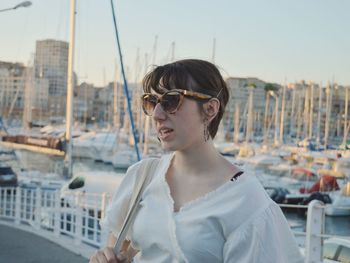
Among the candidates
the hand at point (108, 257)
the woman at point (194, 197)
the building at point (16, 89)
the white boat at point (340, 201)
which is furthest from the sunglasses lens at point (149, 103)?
the building at point (16, 89)

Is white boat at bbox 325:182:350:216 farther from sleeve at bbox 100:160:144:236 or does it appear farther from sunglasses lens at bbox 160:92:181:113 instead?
sunglasses lens at bbox 160:92:181:113

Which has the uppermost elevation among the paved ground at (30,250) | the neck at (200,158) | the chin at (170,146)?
the chin at (170,146)

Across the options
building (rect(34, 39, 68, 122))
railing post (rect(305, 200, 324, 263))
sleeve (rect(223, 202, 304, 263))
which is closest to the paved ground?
railing post (rect(305, 200, 324, 263))

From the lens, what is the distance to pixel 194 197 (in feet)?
5.93

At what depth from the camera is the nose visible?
186 cm

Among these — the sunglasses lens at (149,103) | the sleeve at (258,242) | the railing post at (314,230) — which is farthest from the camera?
the railing post at (314,230)

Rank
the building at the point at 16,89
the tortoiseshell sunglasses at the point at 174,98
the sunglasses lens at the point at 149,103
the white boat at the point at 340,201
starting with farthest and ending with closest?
the building at the point at 16,89, the white boat at the point at 340,201, the sunglasses lens at the point at 149,103, the tortoiseshell sunglasses at the point at 174,98

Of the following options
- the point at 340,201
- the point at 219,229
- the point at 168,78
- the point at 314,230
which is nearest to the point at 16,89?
the point at 340,201

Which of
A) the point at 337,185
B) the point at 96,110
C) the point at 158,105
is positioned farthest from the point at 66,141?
the point at 96,110

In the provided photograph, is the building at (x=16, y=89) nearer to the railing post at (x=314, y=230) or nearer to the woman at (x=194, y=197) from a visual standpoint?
the railing post at (x=314, y=230)

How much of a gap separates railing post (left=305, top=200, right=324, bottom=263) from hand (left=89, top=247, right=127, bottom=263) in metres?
3.41

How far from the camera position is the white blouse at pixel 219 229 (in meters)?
1.62

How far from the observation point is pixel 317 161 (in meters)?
41.0

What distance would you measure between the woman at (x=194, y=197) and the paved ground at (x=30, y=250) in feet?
18.7
